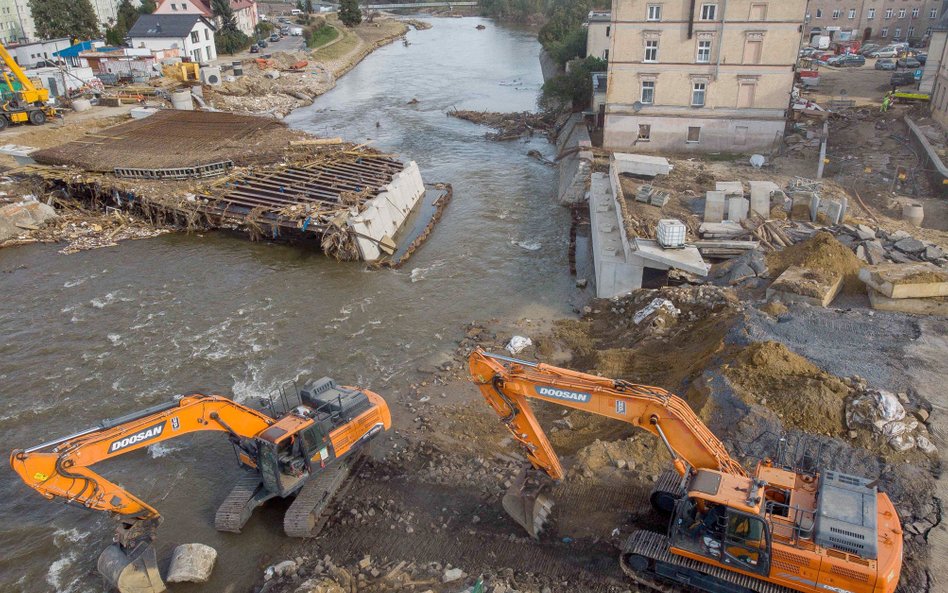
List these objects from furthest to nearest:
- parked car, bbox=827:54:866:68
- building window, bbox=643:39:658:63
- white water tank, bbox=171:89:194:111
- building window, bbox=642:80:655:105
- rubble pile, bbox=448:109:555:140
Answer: parked car, bbox=827:54:866:68 → white water tank, bbox=171:89:194:111 → rubble pile, bbox=448:109:555:140 → building window, bbox=642:80:655:105 → building window, bbox=643:39:658:63

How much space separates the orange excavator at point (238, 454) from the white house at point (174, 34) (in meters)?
54.2

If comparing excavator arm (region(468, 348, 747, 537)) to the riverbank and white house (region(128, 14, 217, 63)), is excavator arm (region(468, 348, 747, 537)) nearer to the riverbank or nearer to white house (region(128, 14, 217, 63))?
the riverbank

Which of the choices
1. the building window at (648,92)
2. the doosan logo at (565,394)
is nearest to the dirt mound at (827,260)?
the doosan logo at (565,394)

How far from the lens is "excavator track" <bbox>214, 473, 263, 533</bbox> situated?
12773mm

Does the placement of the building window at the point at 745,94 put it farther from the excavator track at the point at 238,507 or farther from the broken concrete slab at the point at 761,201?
the excavator track at the point at 238,507

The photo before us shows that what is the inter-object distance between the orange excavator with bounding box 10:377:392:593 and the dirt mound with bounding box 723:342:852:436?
7.85m

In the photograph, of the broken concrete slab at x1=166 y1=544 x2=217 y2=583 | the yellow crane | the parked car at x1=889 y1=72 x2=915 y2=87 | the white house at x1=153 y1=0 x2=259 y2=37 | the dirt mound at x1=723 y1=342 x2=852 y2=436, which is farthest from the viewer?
the white house at x1=153 y1=0 x2=259 y2=37

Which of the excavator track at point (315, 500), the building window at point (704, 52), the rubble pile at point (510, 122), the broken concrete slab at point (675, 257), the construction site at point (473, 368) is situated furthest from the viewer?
the rubble pile at point (510, 122)

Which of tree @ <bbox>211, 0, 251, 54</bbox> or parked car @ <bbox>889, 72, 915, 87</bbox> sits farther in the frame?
tree @ <bbox>211, 0, 251, 54</bbox>

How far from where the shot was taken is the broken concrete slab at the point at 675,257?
805 inches

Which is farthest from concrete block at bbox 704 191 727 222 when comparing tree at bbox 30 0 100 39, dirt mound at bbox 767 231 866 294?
tree at bbox 30 0 100 39

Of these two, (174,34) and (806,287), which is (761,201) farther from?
(174,34)

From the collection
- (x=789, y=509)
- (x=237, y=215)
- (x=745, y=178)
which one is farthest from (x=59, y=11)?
(x=789, y=509)

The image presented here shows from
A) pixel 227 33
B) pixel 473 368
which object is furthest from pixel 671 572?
pixel 227 33
